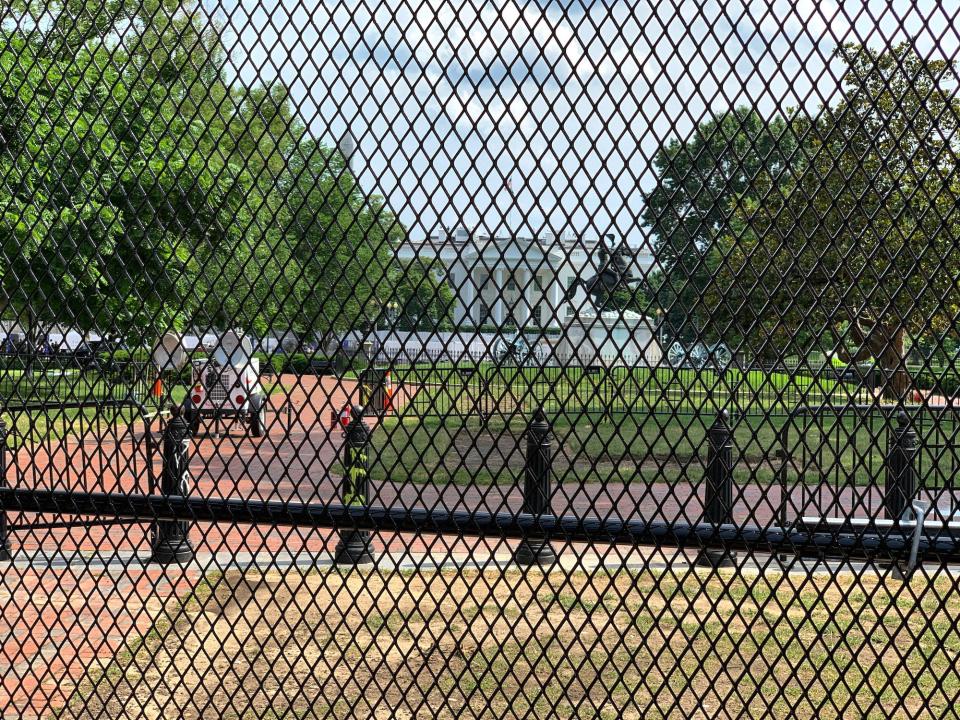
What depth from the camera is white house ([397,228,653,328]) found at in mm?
2557

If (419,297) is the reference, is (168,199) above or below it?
above

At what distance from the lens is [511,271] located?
2559mm

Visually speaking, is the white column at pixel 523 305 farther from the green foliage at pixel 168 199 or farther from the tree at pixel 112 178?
the tree at pixel 112 178

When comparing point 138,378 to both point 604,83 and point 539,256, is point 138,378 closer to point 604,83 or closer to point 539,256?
point 539,256

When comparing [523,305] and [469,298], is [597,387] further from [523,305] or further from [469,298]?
[469,298]

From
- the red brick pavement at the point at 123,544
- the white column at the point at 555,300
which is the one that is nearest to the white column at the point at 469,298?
the white column at the point at 555,300

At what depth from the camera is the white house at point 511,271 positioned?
256cm

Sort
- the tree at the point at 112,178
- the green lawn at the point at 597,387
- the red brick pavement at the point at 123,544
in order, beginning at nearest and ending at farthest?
the green lawn at the point at 597,387 → the tree at the point at 112,178 → the red brick pavement at the point at 123,544

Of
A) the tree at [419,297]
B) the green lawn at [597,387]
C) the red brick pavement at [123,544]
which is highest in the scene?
the tree at [419,297]

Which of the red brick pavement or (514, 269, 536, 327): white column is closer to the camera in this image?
(514, 269, 536, 327): white column

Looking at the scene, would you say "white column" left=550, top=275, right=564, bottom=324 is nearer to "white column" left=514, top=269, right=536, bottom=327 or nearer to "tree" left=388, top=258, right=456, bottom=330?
"white column" left=514, top=269, right=536, bottom=327

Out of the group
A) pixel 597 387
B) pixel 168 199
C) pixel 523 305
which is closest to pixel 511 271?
pixel 523 305

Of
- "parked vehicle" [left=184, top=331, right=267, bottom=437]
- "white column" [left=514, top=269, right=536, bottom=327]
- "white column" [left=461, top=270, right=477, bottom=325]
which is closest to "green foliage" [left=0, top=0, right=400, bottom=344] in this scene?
"parked vehicle" [left=184, top=331, right=267, bottom=437]

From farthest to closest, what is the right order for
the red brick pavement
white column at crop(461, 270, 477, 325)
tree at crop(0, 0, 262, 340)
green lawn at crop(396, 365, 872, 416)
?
the red brick pavement
tree at crop(0, 0, 262, 340)
white column at crop(461, 270, 477, 325)
green lawn at crop(396, 365, 872, 416)
